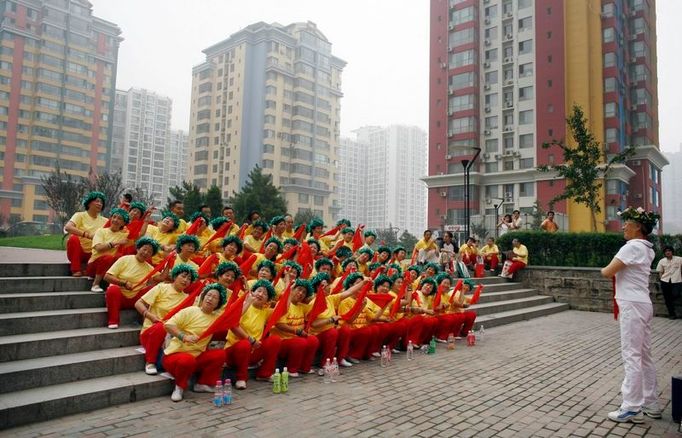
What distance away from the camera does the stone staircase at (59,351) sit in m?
4.60

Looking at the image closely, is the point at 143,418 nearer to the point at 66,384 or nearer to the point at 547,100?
the point at 66,384

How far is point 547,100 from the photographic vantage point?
4816 centimetres

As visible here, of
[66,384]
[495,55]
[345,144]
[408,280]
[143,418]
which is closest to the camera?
[143,418]

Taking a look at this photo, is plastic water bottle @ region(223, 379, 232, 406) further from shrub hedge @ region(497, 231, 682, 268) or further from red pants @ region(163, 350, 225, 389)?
shrub hedge @ region(497, 231, 682, 268)

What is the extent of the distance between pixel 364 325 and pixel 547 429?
347 centimetres

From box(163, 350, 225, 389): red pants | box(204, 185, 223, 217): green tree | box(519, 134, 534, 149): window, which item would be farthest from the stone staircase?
box(519, 134, 534, 149): window

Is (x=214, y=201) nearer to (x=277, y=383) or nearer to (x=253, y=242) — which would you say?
(x=253, y=242)

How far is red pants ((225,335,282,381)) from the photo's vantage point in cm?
575

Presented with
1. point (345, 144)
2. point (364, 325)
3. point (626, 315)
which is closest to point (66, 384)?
point (364, 325)

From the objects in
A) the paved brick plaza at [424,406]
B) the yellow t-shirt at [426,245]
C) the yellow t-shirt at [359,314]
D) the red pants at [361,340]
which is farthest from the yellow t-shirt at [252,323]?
the yellow t-shirt at [426,245]

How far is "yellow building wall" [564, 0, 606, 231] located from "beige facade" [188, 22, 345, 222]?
144ft

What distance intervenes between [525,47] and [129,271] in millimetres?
55508

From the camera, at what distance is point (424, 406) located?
5.33 meters

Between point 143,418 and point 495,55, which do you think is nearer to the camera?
point 143,418
